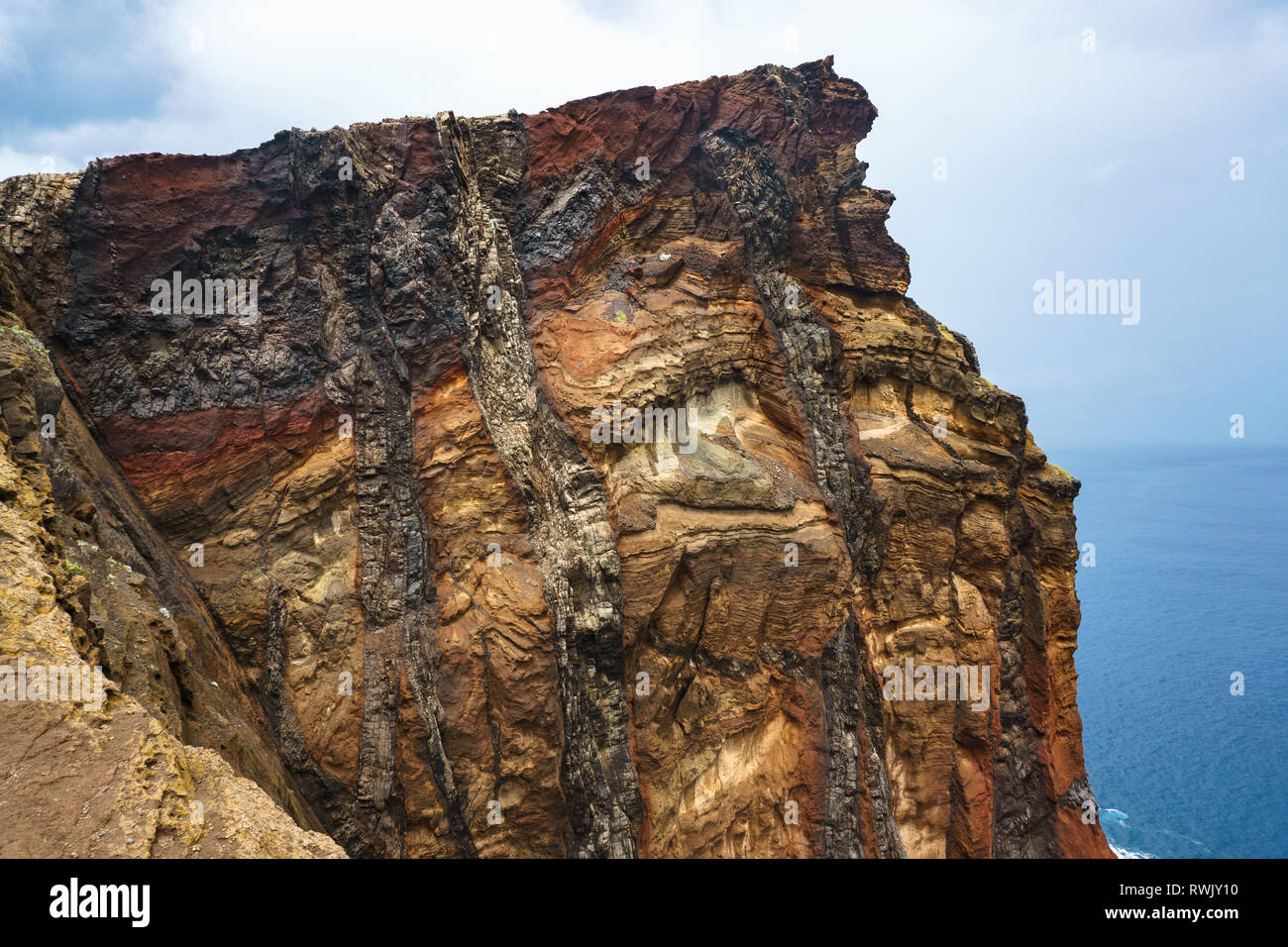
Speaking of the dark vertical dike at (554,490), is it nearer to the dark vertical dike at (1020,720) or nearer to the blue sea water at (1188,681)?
the dark vertical dike at (1020,720)

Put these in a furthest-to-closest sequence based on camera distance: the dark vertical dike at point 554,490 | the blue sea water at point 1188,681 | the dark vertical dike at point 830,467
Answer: the blue sea water at point 1188,681, the dark vertical dike at point 830,467, the dark vertical dike at point 554,490

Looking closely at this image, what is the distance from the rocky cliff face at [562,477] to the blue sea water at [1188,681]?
56.5ft

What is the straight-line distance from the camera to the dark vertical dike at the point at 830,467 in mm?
12938

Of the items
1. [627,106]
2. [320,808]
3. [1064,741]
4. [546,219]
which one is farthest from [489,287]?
[1064,741]

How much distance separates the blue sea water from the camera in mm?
25859

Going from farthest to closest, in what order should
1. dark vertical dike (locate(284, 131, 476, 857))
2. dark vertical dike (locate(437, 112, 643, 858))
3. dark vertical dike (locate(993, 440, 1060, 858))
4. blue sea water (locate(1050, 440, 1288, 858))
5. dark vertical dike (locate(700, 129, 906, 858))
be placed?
blue sea water (locate(1050, 440, 1288, 858)) → dark vertical dike (locate(993, 440, 1060, 858)) → dark vertical dike (locate(700, 129, 906, 858)) → dark vertical dike (locate(284, 131, 476, 857)) → dark vertical dike (locate(437, 112, 643, 858))

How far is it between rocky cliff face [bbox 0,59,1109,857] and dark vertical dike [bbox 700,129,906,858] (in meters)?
0.08

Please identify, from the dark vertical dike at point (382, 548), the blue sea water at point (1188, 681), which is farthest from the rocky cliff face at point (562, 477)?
the blue sea water at point (1188, 681)

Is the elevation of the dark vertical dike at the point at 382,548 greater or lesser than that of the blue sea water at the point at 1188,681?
greater

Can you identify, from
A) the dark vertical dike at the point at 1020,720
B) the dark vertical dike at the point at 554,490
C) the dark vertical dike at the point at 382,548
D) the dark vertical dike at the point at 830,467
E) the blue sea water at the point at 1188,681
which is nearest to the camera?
the dark vertical dike at the point at 554,490


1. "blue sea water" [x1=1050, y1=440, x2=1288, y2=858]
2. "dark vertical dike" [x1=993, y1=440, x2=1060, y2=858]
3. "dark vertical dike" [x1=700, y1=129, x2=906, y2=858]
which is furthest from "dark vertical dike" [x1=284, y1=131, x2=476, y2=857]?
"blue sea water" [x1=1050, y1=440, x2=1288, y2=858]

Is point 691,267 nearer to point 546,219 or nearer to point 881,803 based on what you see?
point 546,219

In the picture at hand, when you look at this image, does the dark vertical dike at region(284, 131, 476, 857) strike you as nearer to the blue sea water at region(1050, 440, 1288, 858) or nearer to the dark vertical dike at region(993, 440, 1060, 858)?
the dark vertical dike at region(993, 440, 1060, 858)
